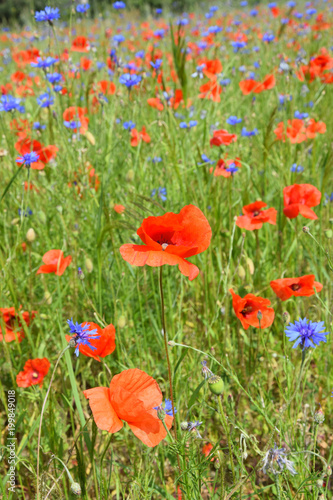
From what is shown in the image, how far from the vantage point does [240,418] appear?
1311mm

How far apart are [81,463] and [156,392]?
0.73ft

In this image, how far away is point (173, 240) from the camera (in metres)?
0.91

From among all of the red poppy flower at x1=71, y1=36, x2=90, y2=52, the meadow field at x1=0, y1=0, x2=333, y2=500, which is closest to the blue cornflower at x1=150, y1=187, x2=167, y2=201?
the meadow field at x1=0, y1=0, x2=333, y2=500

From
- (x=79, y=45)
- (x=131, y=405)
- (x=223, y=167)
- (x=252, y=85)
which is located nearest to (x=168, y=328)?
(x=223, y=167)

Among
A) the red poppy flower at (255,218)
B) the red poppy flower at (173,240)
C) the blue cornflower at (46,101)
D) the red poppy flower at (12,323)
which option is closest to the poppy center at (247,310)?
the red poppy flower at (255,218)

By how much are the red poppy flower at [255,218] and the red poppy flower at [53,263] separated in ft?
1.80

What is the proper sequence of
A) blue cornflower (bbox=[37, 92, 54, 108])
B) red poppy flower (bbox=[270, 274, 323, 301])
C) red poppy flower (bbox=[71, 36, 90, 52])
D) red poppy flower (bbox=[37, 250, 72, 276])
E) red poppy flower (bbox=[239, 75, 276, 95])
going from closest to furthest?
red poppy flower (bbox=[270, 274, 323, 301]) → red poppy flower (bbox=[37, 250, 72, 276]) → blue cornflower (bbox=[37, 92, 54, 108]) → red poppy flower (bbox=[239, 75, 276, 95]) → red poppy flower (bbox=[71, 36, 90, 52])

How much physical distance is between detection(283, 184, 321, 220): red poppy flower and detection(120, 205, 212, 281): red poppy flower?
58 cm

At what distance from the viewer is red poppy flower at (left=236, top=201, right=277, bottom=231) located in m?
1.38

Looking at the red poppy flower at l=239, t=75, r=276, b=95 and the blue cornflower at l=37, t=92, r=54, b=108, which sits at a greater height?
the blue cornflower at l=37, t=92, r=54, b=108

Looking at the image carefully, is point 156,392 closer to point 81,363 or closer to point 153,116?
point 81,363

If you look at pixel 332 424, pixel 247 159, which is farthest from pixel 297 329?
pixel 247 159

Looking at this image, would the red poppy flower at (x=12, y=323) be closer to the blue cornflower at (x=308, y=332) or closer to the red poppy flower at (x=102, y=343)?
the red poppy flower at (x=102, y=343)

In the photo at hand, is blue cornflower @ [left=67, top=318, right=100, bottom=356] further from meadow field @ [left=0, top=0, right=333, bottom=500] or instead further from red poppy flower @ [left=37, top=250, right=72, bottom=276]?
red poppy flower @ [left=37, top=250, right=72, bottom=276]
